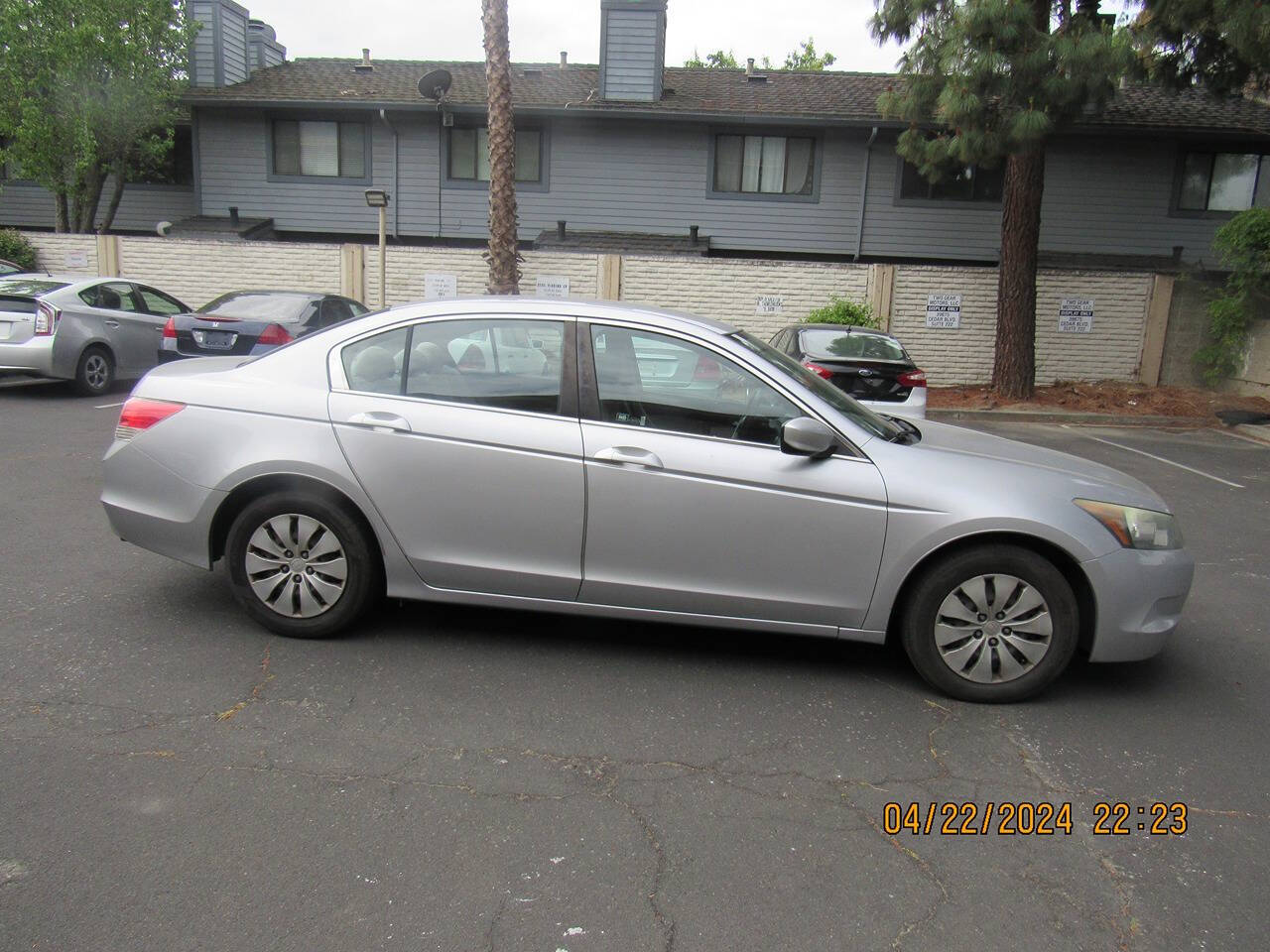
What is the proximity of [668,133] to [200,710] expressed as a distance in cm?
1788

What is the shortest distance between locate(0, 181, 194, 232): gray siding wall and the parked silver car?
960 cm

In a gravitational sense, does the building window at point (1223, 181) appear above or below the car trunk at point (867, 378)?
above

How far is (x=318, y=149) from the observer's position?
20359 mm

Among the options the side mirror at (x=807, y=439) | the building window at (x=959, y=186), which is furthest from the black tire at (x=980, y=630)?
the building window at (x=959, y=186)

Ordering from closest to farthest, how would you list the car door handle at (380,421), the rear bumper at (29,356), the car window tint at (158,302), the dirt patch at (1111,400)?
the car door handle at (380,421), the rear bumper at (29,356), the car window tint at (158,302), the dirt patch at (1111,400)

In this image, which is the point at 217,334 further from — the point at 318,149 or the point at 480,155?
the point at 318,149

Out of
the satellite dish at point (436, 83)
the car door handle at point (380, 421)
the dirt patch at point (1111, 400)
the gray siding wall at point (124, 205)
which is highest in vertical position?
the satellite dish at point (436, 83)

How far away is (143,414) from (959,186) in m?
18.5

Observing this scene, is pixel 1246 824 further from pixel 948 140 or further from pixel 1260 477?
pixel 948 140

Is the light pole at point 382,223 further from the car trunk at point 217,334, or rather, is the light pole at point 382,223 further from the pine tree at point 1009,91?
the pine tree at point 1009,91

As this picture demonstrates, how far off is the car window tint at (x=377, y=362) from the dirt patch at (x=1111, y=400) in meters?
11.4

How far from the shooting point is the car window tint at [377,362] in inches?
174

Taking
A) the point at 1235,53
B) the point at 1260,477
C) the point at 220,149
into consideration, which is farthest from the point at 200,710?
the point at 220,149

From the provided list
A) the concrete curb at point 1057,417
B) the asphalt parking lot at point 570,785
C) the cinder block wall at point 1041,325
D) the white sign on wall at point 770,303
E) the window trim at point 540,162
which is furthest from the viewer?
the window trim at point 540,162
